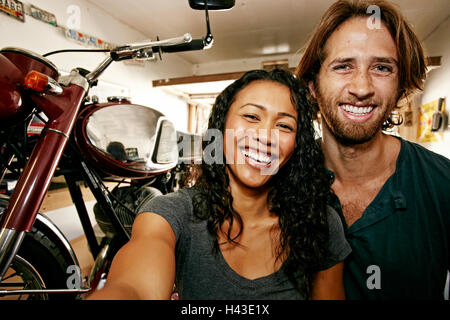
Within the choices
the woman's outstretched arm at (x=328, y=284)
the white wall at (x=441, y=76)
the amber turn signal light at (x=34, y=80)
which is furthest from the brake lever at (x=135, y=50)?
the white wall at (x=441, y=76)

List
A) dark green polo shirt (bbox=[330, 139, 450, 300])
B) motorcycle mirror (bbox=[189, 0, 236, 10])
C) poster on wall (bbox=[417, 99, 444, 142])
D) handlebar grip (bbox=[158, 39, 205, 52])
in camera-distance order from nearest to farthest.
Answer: motorcycle mirror (bbox=[189, 0, 236, 10]) → handlebar grip (bbox=[158, 39, 205, 52]) → dark green polo shirt (bbox=[330, 139, 450, 300]) → poster on wall (bbox=[417, 99, 444, 142])

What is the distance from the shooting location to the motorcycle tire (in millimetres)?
932

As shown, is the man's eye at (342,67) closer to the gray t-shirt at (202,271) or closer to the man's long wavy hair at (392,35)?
the man's long wavy hair at (392,35)

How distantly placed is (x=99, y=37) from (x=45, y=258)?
3179 millimetres

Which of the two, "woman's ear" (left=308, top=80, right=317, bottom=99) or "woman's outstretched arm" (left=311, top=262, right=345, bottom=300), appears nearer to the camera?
"woman's outstretched arm" (left=311, top=262, right=345, bottom=300)

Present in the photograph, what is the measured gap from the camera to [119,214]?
139 cm

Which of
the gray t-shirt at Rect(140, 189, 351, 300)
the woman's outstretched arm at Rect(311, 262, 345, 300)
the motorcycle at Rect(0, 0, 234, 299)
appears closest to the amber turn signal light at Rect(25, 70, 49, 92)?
the motorcycle at Rect(0, 0, 234, 299)

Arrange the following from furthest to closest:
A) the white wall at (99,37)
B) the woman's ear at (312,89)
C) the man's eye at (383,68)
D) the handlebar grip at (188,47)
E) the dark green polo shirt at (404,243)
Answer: the white wall at (99,37) → the woman's ear at (312,89) → the man's eye at (383,68) → the dark green polo shirt at (404,243) → the handlebar grip at (188,47)

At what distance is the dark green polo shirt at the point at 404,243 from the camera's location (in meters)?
1.00

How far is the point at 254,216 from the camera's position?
1025 mm

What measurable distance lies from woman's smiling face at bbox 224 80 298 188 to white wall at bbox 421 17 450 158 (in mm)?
3249

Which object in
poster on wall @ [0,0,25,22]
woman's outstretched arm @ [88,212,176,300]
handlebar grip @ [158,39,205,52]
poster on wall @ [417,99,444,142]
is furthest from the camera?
poster on wall @ [417,99,444,142]

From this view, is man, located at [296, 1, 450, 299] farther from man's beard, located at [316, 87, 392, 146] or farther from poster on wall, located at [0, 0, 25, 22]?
poster on wall, located at [0, 0, 25, 22]

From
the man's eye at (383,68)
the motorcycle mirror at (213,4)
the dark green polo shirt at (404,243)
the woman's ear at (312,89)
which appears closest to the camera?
the motorcycle mirror at (213,4)
